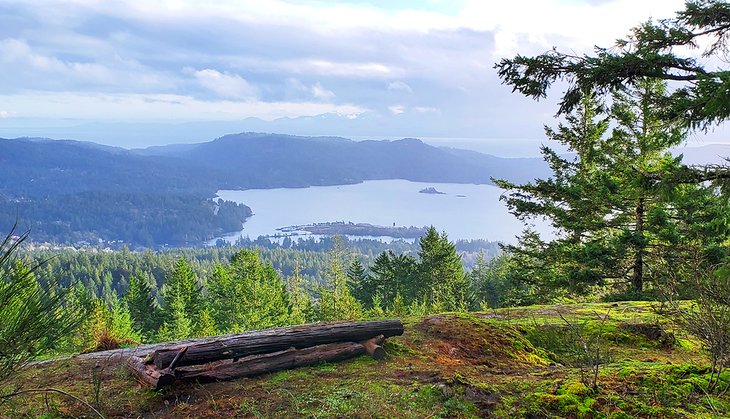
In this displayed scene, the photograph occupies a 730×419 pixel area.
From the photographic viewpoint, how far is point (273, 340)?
577 cm

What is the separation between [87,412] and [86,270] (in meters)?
101

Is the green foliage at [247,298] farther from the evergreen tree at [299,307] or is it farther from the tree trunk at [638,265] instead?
the tree trunk at [638,265]

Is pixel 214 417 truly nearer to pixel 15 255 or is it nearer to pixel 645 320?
pixel 15 255

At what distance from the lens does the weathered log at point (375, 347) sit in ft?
19.9

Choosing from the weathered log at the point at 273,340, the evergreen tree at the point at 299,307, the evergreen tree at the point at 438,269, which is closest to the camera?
the weathered log at the point at 273,340

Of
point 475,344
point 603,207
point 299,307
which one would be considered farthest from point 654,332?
point 299,307

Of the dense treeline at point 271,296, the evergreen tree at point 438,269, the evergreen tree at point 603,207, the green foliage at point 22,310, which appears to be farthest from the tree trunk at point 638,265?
the evergreen tree at point 438,269

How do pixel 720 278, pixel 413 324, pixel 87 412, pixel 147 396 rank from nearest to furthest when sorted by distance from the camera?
pixel 720 278
pixel 87 412
pixel 147 396
pixel 413 324

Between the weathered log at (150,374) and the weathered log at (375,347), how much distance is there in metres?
2.53

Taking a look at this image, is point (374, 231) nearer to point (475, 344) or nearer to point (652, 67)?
point (475, 344)

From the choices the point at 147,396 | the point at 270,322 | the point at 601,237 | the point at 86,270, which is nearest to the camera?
the point at 147,396

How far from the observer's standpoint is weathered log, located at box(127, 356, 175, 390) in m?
4.81

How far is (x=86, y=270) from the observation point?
89250mm

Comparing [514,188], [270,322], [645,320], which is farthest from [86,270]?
[645,320]
